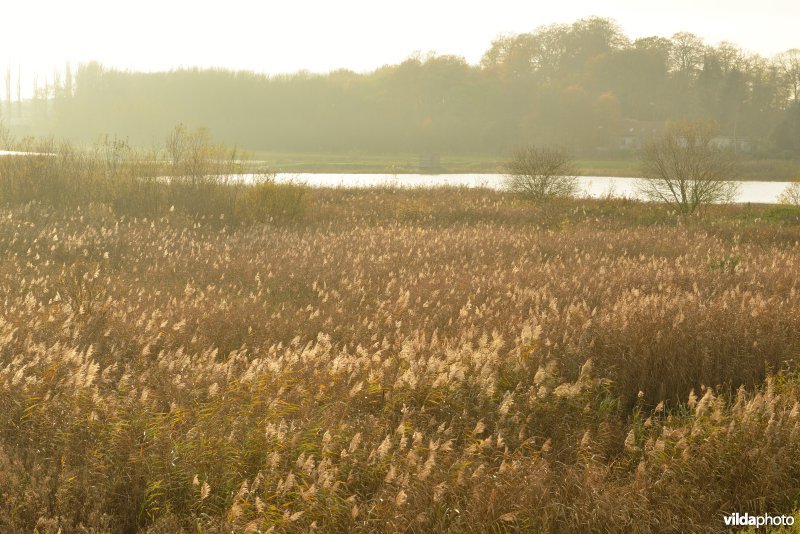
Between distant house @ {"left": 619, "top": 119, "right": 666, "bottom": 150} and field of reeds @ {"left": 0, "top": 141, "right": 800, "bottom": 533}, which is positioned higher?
distant house @ {"left": 619, "top": 119, "right": 666, "bottom": 150}

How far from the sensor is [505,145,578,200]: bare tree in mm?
27922

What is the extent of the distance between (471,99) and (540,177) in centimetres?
6587

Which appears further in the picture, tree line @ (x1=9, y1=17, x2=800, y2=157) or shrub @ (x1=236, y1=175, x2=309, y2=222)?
tree line @ (x1=9, y1=17, x2=800, y2=157)

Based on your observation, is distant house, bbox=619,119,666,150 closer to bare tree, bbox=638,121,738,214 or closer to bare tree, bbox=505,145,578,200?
bare tree, bbox=505,145,578,200

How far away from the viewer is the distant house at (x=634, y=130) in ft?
288

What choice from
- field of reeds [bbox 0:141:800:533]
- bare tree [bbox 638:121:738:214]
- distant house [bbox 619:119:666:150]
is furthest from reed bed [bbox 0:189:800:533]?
distant house [bbox 619:119:666:150]

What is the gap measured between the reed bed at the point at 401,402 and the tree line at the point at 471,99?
73.0 meters

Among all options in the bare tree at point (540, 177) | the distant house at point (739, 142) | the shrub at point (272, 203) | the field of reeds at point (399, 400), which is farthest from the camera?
the distant house at point (739, 142)

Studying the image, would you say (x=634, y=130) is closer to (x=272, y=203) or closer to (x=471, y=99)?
(x=471, y=99)

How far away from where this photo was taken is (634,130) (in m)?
92.6

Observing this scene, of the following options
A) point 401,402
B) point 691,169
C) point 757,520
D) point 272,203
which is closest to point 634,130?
point 691,169

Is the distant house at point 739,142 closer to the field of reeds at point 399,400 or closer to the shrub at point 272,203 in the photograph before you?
the shrub at point 272,203

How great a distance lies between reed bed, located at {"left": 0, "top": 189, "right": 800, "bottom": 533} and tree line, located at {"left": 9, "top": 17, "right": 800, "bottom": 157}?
7297cm

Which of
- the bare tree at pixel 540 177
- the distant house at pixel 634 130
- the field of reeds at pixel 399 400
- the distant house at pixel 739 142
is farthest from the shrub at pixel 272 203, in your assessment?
the distant house at pixel 634 130
